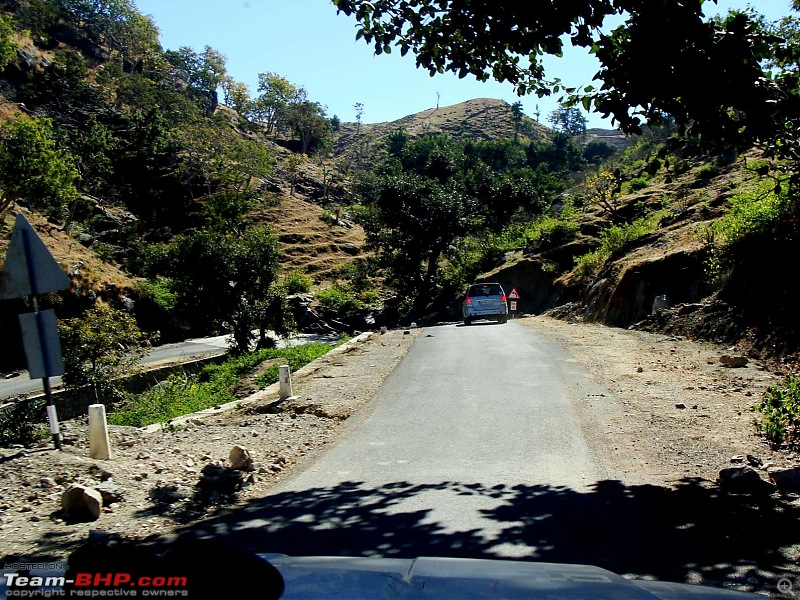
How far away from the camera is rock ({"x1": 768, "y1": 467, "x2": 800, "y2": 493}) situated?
5887 millimetres

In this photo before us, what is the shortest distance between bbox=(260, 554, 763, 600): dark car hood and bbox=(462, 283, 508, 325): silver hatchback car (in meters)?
27.1

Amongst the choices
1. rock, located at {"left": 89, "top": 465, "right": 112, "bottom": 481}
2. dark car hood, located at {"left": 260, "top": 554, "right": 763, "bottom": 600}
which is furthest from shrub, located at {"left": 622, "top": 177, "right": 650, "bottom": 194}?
dark car hood, located at {"left": 260, "top": 554, "right": 763, "bottom": 600}

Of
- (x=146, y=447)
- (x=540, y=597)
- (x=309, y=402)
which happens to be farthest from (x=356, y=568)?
(x=309, y=402)

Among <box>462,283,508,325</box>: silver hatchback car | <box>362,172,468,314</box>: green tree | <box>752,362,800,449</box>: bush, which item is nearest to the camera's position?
<box>752,362,800,449</box>: bush

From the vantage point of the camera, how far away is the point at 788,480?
19.5 ft

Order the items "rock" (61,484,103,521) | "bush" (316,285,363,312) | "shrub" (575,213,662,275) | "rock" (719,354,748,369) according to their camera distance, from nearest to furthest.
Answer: "rock" (61,484,103,521) → "rock" (719,354,748,369) → "shrub" (575,213,662,275) → "bush" (316,285,363,312)

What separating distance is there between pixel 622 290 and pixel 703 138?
1605cm

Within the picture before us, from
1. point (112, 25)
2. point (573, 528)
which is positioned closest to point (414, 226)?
point (573, 528)

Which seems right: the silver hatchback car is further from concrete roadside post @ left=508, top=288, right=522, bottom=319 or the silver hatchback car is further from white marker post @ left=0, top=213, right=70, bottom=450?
white marker post @ left=0, top=213, right=70, bottom=450

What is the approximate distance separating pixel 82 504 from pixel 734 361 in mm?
10819

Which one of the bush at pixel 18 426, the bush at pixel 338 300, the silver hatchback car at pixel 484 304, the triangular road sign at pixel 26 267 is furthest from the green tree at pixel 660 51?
the bush at pixel 338 300

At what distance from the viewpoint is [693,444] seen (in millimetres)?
7871

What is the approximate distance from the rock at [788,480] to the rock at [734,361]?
665 centimetres

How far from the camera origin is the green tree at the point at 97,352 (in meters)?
18.8
